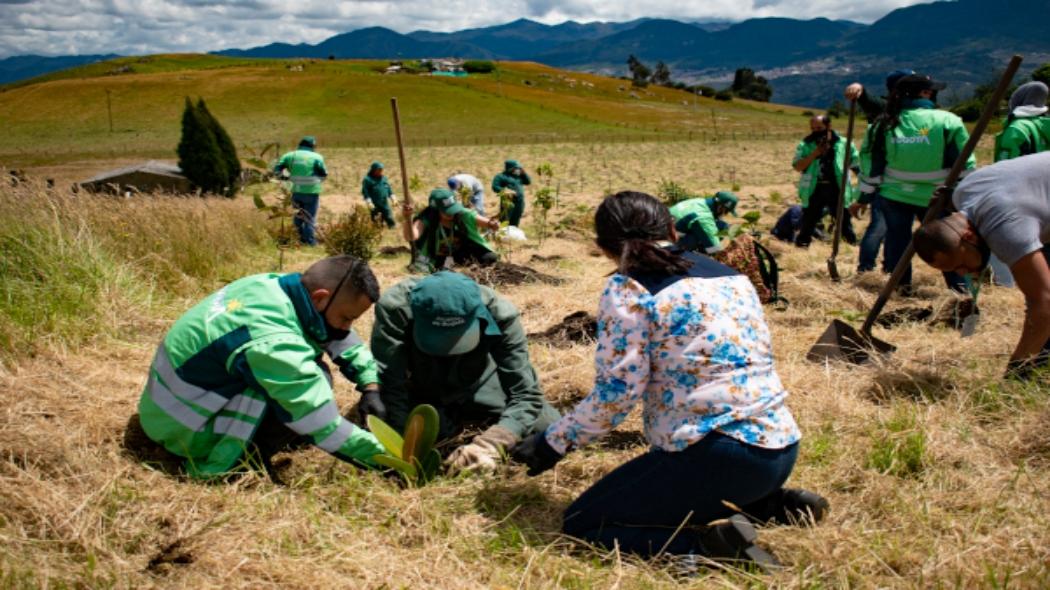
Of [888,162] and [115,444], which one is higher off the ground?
[888,162]

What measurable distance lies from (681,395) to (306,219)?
735 centimetres

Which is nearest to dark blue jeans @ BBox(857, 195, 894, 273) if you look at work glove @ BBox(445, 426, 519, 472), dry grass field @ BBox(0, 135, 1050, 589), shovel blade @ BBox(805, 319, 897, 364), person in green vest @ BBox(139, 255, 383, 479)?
dry grass field @ BBox(0, 135, 1050, 589)

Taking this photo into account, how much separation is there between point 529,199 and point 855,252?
25.3 feet

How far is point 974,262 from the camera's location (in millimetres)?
3068

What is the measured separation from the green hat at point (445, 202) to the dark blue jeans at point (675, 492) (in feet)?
14.8

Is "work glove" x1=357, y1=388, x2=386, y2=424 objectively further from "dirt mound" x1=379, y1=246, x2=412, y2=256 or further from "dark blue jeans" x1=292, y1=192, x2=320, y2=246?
"dark blue jeans" x1=292, y1=192, x2=320, y2=246

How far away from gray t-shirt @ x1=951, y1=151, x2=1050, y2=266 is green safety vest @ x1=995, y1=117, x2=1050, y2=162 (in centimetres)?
217

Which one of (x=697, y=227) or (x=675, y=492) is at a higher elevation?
(x=697, y=227)

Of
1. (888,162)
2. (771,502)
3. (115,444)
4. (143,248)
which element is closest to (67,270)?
(143,248)

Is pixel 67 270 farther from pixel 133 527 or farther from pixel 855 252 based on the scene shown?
pixel 855 252

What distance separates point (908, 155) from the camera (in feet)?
17.4

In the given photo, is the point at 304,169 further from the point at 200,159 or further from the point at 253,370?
the point at 253,370

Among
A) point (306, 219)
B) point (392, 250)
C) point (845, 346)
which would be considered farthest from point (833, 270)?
point (306, 219)

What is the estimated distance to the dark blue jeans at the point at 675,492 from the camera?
2206mm
